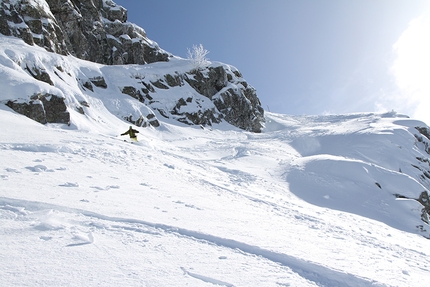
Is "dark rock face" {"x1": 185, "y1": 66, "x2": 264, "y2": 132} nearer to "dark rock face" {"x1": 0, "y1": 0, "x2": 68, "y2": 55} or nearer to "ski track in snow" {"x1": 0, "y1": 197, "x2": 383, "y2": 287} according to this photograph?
"dark rock face" {"x1": 0, "y1": 0, "x2": 68, "y2": 55}

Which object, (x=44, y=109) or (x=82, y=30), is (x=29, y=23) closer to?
(x=44, y=109)

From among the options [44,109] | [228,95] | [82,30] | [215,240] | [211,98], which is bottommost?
[215,240]

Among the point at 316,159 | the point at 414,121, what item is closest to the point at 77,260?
the point at 316,159

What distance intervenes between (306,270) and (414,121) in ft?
113

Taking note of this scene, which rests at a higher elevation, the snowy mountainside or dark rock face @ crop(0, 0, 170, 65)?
dark rock face @ crop(0, 0, 170, 65)

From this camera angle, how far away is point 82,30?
3672 cm

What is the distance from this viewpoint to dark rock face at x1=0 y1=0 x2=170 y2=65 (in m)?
23.0

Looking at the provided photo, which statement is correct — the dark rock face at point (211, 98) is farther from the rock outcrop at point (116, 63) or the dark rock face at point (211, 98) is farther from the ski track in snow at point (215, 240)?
the ski track in snow at point (215, 240)

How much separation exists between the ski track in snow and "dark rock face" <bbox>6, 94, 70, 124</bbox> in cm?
1226

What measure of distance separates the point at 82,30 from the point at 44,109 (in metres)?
26.8

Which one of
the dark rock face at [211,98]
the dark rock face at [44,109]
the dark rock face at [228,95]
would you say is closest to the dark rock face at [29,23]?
the dark rock face at [211,98]

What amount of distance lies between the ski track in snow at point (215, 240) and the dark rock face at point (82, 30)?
24.5 meters

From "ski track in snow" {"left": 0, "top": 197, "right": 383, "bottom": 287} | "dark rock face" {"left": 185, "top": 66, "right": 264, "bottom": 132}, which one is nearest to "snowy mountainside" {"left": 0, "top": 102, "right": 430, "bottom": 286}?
"ski track in snow" {"left": 0, "top": 197, "right": 383, "bottom": 287}

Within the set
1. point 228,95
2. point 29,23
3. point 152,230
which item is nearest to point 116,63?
point 29,23
